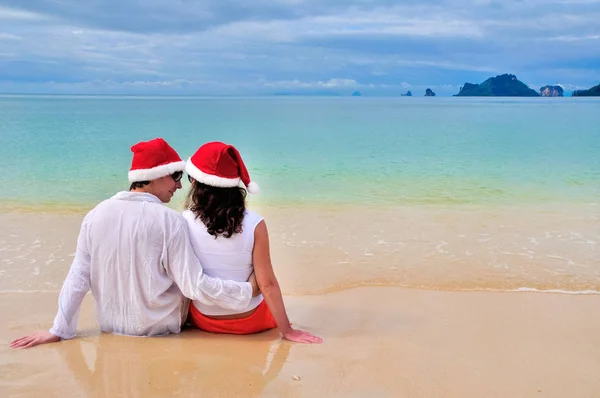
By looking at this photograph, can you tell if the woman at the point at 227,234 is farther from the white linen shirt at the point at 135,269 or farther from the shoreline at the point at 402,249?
the shoreline at the point at 402,249

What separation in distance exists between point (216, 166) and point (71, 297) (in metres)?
1.08

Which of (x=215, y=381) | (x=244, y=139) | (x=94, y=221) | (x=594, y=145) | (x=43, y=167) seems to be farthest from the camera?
(x=244, y=139)

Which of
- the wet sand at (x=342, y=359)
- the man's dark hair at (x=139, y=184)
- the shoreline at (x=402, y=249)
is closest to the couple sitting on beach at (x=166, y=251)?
the man's dark hair at (x=139, y=184)

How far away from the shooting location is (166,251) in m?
3.42

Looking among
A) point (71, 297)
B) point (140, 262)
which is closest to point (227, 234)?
point (140, 262)

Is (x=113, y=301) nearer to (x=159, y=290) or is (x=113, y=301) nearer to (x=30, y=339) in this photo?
(x=159, y=290)

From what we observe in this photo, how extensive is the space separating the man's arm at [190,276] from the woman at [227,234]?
0.26ft

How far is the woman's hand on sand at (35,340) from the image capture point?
3.49 meters

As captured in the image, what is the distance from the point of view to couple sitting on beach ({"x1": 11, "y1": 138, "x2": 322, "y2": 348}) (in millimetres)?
3379

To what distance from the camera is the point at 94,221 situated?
11.0 ft

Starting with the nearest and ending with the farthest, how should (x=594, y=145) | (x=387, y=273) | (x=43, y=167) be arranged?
(x=387, y=273), (x=43, y=167), (x=594, y=145)

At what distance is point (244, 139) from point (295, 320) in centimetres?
1989

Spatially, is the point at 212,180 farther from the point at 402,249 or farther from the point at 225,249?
the point at 402,249

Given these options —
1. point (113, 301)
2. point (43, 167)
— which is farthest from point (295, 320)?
point (43, 167)
